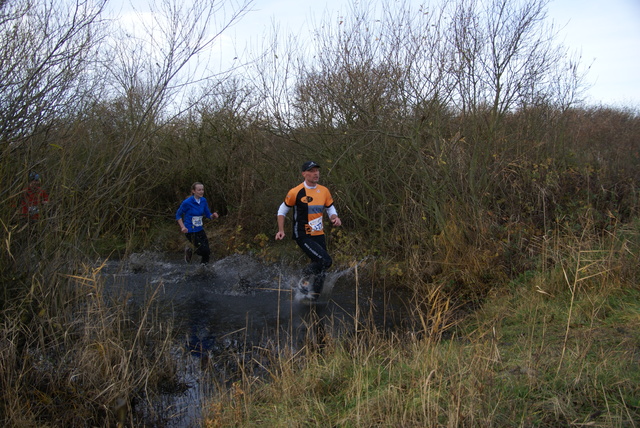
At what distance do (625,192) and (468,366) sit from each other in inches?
275

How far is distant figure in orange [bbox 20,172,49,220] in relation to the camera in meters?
4.33

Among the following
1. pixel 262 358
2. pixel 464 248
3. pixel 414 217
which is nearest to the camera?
pixel 262 358

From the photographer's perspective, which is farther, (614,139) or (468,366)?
(614,139)

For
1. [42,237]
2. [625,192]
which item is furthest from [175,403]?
[625,192]

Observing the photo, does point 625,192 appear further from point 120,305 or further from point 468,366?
point 120,305

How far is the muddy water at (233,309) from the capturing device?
4.68 m

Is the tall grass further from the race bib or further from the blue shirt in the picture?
the blue shirt

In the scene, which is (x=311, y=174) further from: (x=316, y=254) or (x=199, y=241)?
(x=199, y=241)

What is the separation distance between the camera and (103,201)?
514 centimetres

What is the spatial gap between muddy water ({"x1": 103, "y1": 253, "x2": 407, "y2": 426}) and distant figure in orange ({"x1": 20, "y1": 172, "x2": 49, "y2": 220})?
0.95 metres

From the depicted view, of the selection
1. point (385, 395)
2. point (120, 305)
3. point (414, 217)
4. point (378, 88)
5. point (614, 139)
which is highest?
point (378, 88)

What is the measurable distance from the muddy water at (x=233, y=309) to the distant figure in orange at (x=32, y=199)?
948mm

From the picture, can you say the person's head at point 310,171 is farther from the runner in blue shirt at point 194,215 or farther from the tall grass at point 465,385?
the runner in blue shirt at point 194,215

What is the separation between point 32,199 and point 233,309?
10.6 feet
